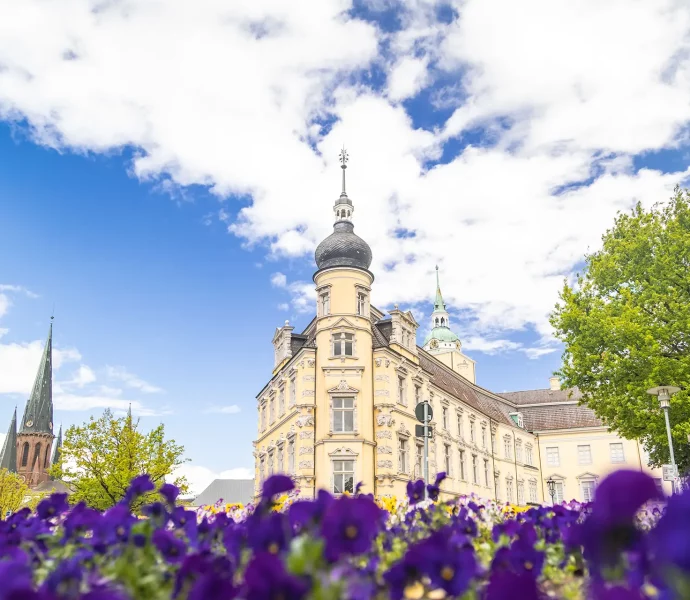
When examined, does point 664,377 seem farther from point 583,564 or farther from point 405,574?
point 405,574

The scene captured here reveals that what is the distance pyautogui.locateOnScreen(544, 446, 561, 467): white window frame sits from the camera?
5478cm

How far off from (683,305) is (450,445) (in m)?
21.4

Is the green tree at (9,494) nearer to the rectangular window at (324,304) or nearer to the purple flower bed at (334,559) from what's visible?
the rectangular window at (324,304)

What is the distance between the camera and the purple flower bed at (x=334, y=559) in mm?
1707

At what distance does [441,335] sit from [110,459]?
69.3 metres

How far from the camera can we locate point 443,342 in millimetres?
94375

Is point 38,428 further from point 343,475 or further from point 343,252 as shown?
point 343,475

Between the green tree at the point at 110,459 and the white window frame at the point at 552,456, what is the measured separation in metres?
34.2

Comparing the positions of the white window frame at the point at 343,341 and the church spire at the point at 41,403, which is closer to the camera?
the white window frame at the point at 343,341

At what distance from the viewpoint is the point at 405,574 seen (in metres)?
2.25

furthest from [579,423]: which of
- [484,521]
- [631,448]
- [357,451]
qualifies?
[484,521]

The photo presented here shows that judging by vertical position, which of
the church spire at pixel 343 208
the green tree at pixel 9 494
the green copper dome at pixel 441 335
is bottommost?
the green tree at pixel 9 494

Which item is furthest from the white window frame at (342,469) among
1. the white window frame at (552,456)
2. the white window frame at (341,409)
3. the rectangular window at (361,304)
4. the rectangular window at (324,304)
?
the white window frame at (552,456)

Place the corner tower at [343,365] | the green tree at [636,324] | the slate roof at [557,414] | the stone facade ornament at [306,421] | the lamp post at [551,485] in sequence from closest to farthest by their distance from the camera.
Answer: the green tree at [636,324] → the corner tower at [343,365] → the stone facade ornament at [306,421] → the lamp post at [551,485] → the slate roof at [557,414]
